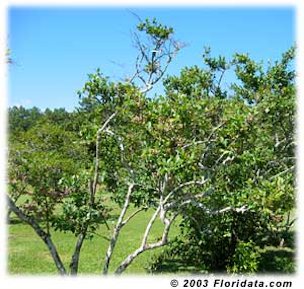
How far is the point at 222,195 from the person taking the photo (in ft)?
16.9

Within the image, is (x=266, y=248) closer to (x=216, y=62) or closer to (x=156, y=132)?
(x=216, y=62)

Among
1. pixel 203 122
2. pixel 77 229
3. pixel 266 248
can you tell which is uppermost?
pixel 203 122

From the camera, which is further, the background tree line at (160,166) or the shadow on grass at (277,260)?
the shadow on grass at (277,260)

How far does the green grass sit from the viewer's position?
846cm

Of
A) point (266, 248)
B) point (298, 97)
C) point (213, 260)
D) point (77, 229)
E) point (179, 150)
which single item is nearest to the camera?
point (179, 150)

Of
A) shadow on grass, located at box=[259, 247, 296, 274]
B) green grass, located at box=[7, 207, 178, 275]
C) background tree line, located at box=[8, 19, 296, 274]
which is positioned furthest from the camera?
green grass, located at box=[7, 207, 178, 275]

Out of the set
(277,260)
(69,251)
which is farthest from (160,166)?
(69,251)

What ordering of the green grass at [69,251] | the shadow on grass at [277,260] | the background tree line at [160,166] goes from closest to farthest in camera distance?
1. the background tree line at [160,166]
2. the shadow on grass at [277,260]
3. the green grass at [69,251]

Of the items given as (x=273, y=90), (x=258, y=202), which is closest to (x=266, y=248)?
(x=273, y=90)

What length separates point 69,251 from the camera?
1036 centimetres

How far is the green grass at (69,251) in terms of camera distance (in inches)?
333

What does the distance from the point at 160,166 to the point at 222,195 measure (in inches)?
40.0

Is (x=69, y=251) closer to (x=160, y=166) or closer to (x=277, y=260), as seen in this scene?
(x=277, y=260)

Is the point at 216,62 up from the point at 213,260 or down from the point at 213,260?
up
